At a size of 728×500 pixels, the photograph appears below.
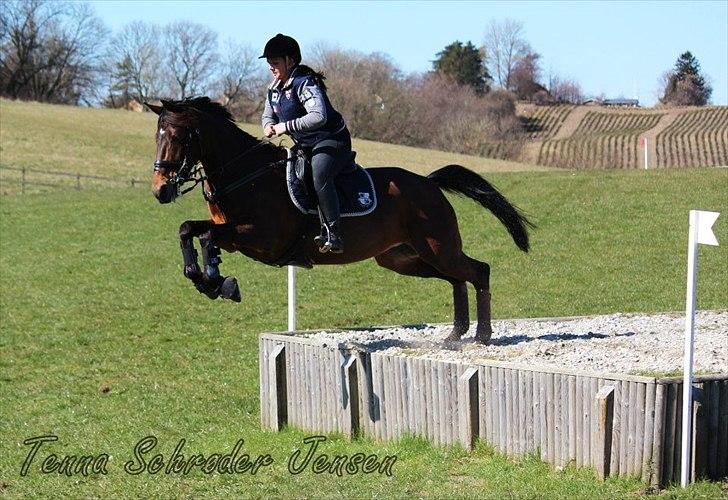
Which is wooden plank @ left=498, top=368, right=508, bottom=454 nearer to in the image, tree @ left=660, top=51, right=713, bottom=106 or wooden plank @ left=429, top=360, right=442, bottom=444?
wooden plank @ left=429, top=360, right=442, bottom=444

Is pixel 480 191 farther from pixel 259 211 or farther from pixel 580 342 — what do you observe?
pixel 259 211

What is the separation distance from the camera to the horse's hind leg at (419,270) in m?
10.9

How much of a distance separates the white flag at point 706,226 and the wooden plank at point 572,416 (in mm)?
1443

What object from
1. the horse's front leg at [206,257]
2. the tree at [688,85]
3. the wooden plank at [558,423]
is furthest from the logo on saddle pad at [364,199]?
the tree at [688,85]

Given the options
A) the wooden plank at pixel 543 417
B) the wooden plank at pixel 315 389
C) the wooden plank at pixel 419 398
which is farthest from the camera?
the wooden plank at pixel 315 389

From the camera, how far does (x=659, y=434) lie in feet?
24.9

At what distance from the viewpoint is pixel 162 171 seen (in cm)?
882

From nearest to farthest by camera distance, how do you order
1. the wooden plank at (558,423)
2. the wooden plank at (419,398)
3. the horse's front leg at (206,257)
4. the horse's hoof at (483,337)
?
the wooden plank at (558,423), the horse's front leg at (206,257), the wooden plank at (419,398), the horse's hoof at (483,337)

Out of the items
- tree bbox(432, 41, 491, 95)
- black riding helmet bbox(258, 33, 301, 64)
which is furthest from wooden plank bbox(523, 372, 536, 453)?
tree bbox(432, 41, 491, 95)

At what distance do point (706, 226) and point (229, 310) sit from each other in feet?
41.6

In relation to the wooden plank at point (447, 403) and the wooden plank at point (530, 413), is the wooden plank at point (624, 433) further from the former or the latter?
the wooden plank at point (447, 403)

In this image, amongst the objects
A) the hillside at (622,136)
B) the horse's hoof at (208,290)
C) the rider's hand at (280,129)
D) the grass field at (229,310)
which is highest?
the hillside at (622,136)

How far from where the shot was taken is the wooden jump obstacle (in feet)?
25.2

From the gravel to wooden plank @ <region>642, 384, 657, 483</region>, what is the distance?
742 mm
